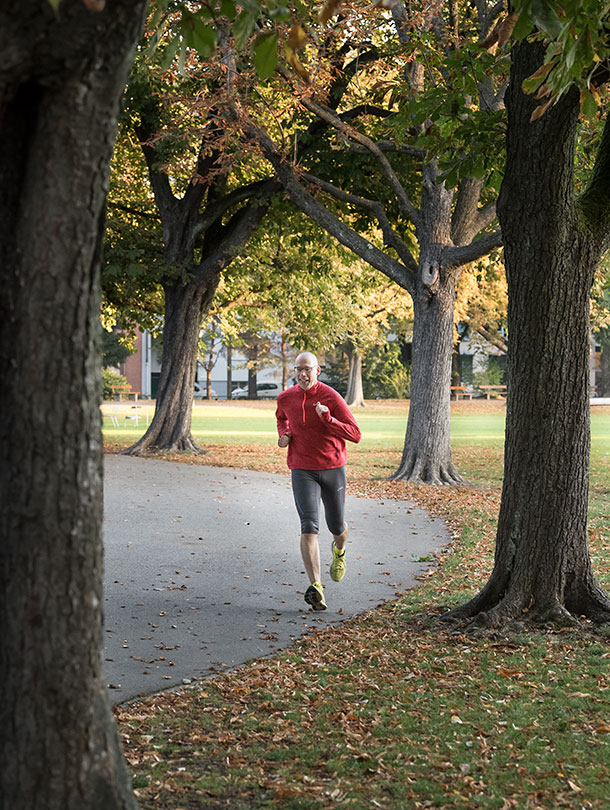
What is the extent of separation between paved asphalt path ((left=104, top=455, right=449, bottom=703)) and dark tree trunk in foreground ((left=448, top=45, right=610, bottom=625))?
5.63ft

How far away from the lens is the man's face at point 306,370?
8.77 metres

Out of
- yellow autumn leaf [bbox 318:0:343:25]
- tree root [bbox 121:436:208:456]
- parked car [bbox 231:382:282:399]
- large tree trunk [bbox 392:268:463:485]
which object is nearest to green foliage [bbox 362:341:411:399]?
parked car [bbox 231:382:282:399]

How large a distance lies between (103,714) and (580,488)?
5186 mm

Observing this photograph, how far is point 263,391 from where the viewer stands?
95.6 m

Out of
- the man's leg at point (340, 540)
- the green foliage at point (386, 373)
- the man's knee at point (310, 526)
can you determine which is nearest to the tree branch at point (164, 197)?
the man's leg at point (340, 540)

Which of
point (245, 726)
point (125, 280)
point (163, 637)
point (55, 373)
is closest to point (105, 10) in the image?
point (55, 373)

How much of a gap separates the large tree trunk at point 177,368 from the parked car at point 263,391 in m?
67.1

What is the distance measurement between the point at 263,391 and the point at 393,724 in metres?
90.1

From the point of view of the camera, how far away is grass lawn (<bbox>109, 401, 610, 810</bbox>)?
181 inches

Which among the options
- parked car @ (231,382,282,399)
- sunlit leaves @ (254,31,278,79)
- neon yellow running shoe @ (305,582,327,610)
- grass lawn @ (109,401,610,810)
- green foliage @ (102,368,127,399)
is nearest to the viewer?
sunlit leaves @ (254,31,278,79)

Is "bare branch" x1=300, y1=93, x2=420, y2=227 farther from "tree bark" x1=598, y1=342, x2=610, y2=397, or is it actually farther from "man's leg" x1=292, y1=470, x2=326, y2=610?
"tree bark" x1=598, y1=342, x2=610, y2=397

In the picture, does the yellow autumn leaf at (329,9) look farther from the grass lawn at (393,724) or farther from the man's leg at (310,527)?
the man's leg at (310,527)

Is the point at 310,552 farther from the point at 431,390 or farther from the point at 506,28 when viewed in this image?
the point at 431,390

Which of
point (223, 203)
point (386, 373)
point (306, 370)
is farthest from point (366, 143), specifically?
point (386, 373)
